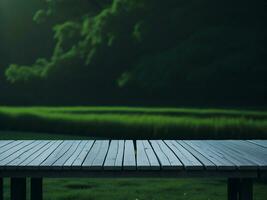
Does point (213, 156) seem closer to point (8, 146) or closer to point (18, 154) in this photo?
point (18, 154)

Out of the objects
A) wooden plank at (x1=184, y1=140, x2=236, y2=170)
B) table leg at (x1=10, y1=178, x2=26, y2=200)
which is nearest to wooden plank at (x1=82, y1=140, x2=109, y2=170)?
table leg at (x1=10, y1=178, x2=26, y2=200)

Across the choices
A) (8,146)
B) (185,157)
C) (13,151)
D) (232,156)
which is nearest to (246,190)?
(232,156)

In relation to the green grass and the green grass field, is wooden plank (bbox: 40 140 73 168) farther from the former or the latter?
the green grass

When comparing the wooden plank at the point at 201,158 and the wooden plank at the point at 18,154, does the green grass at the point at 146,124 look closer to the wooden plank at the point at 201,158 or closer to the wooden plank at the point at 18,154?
the wooden plank at the point at 201,158

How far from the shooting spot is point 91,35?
78.7 ft

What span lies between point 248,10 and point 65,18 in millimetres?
12043

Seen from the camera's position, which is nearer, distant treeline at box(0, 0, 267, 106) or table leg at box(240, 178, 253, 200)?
table leg at box(240, 178, 253, 200)

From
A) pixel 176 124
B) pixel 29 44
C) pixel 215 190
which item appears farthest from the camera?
pixel 29 44

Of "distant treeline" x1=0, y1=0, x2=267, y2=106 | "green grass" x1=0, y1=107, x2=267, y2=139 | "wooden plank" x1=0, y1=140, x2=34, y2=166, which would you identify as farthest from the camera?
"distant treeline" x1=0, y1=0, x2=267, y2=106

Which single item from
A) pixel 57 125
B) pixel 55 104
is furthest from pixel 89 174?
pixel 55 104

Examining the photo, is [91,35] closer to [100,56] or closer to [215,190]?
[100,56]

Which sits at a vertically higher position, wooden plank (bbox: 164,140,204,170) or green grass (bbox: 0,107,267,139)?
wooden plank (bbox: 164,140,204,170)

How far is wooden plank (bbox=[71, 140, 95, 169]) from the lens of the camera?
442cm

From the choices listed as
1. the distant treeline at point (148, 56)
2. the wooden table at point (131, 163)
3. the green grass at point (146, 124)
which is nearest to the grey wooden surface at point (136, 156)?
the wooden table at point (131, 163)
